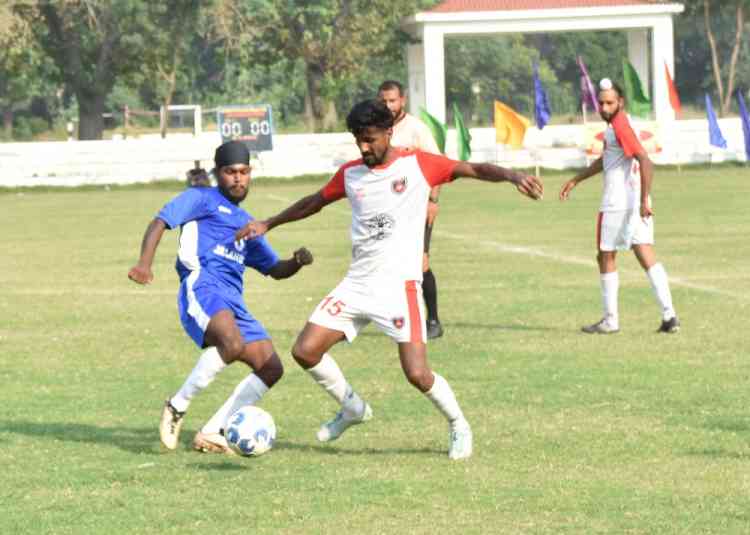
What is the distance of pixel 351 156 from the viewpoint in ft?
163

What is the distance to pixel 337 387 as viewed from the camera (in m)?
8.92

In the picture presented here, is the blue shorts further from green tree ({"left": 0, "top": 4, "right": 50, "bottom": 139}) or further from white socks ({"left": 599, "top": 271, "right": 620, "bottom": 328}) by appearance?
green tree ({"left": 0, "top": 4, "right": 50, "bottom": 139})

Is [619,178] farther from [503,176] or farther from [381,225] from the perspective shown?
[503,176]

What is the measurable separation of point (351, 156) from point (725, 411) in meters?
39.9

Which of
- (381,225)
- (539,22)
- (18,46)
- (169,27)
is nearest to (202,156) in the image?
(18,46)

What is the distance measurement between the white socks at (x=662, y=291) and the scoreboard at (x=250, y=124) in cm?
3426

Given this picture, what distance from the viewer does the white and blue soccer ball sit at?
8.42 metres

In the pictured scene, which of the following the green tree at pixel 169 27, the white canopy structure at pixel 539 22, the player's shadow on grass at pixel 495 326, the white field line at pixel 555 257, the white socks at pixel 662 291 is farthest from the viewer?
the green tree at pixel 169 27

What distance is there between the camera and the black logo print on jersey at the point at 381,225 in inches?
338

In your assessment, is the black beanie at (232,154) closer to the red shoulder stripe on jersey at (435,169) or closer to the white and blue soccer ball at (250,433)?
the red shoulder stripe on jersey at (435,169)

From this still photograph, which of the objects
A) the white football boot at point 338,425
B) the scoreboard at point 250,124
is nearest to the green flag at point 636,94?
the scoreboard at point 250,124

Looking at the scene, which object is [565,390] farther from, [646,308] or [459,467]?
[646,308]

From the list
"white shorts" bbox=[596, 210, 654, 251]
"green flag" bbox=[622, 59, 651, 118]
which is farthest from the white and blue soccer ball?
"green flag" bbox=[622, 59, 651, 118]

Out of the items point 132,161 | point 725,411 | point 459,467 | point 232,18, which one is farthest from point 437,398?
point 232,18
